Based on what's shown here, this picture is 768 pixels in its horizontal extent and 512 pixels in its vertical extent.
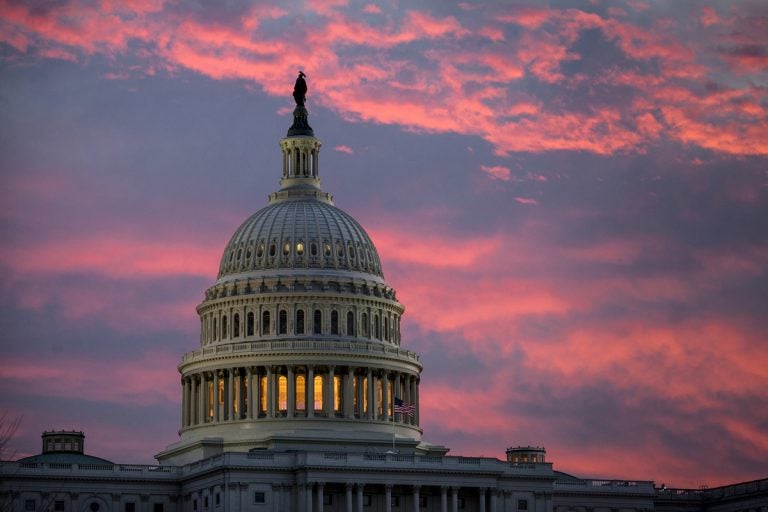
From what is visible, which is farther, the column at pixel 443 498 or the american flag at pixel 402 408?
the american flag at pixel 402 408

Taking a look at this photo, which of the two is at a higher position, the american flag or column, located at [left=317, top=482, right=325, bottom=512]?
the american flag

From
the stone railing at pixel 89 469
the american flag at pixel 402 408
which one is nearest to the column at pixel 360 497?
the american flag at pixel 402 408

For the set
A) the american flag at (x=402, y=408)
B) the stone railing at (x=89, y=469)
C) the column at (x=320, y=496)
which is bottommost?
the column at (x=320, y=496)

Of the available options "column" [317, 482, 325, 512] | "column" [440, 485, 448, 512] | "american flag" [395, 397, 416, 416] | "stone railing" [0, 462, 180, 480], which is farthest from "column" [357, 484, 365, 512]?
"stone railing" [0, 462, 180, 480]

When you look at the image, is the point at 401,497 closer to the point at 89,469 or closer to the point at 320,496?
the point at 320,496

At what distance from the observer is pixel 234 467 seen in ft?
585

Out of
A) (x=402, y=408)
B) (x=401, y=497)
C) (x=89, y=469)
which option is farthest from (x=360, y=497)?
(x=89, y=469)

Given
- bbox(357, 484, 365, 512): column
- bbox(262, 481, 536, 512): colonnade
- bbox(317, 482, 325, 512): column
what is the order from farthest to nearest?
1. bbox(357, 484, 365, 512): column
2. bbox(262, 481, 536, 512): colonnade
3. bbox(317, 482, 325, 512): column

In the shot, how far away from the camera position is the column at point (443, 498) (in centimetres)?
18400

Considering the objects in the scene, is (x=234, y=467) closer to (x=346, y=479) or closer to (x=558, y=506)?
(x=346, y=479)

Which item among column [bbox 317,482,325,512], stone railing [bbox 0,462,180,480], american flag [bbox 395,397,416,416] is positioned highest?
american flag [bbox 395,397,416,416]

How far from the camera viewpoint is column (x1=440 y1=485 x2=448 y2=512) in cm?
18400

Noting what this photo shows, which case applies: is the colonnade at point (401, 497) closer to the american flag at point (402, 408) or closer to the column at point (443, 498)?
the column at point (443, 498)

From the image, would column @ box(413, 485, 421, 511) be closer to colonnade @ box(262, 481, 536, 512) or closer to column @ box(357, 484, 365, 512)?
colonnade @ box(262, 481, 536, 512)
